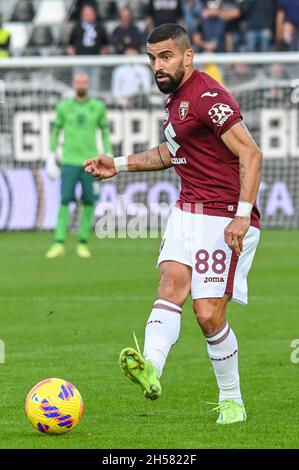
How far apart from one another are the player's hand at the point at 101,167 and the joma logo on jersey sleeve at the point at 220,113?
956 mm

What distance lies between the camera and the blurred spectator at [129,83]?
2175 cm

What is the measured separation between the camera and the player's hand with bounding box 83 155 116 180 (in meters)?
7.57

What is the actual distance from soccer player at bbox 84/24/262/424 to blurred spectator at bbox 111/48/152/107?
47.8 feet

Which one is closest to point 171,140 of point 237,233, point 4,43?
point 237,233

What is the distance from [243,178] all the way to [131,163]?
120cm

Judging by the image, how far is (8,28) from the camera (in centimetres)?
2662

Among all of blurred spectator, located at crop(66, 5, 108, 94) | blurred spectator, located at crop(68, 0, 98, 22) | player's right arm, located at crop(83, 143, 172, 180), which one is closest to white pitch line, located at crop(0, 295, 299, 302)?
player's right arm, located at crop(83, 143, 172, 180)

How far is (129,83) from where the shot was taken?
2180 cm

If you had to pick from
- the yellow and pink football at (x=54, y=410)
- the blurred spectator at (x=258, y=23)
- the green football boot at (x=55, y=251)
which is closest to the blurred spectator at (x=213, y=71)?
the blurred spectator at (x=258, y=23)

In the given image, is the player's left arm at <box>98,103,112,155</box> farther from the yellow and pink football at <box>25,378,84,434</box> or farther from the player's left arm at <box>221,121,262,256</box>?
the yellow and pink football at <box>25,378,84,434</box>

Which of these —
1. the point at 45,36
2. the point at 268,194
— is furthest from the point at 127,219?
the point at 45,36

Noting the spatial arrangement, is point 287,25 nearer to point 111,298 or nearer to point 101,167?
point 111,298
